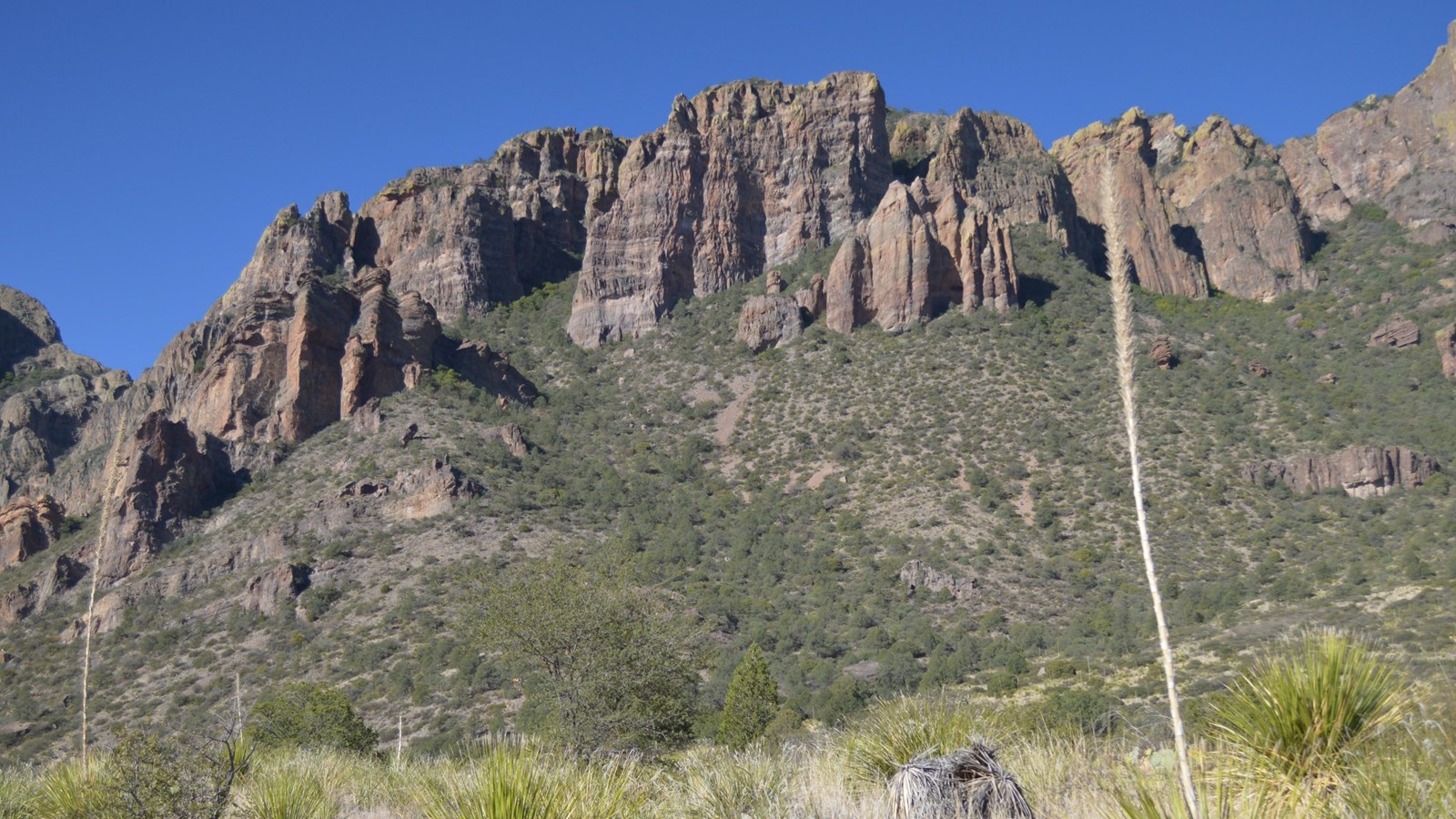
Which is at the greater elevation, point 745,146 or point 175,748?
point 745,146

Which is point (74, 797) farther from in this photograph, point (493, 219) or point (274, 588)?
point (493, 219)

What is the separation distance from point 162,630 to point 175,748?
43.6 metres

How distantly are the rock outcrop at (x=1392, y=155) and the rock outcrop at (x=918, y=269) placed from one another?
1569 inches

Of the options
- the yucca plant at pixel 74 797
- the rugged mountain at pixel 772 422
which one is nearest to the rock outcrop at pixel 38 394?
the rugged mountain at pixel 772 422

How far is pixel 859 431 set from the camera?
58.0 meters

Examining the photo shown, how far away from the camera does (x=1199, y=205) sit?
97.9 metres

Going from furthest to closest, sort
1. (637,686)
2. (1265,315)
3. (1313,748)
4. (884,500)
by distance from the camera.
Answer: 1. (1265,315)
2. (884,500)
3. (637,686)
4. (1313,748)

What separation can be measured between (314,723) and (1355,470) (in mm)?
45964

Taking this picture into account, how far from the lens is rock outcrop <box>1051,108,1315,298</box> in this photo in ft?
278

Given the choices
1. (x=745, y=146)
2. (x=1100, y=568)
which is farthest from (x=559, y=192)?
(x=1100, y=568)

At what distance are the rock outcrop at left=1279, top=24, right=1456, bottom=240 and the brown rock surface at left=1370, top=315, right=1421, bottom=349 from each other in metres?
24.3

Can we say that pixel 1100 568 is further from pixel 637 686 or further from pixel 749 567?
pixel 637 686

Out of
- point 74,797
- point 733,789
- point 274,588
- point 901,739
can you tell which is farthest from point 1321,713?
point 274,588

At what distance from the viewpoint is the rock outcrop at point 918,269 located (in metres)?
70.4
